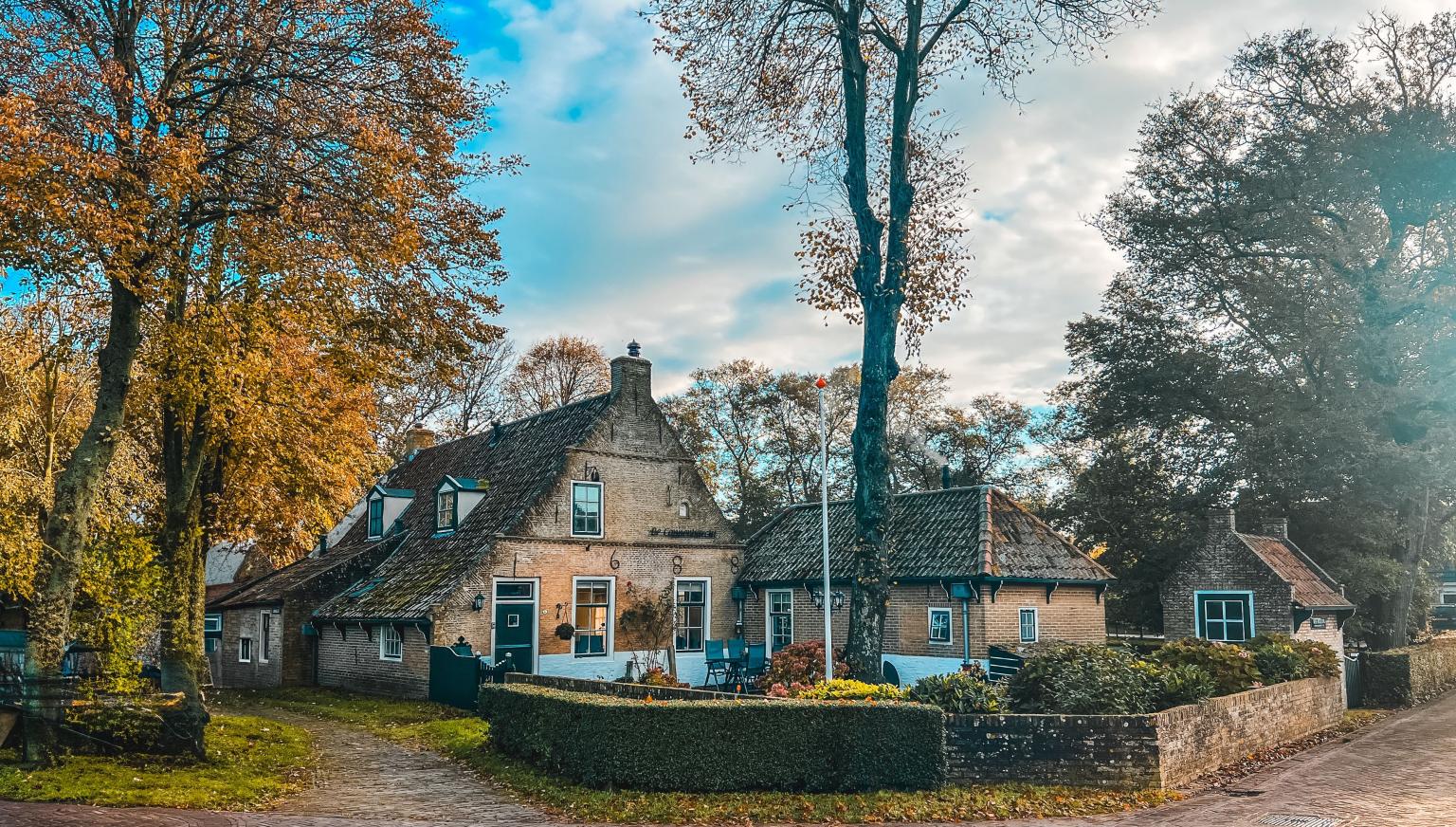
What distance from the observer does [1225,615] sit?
2705 centimetres

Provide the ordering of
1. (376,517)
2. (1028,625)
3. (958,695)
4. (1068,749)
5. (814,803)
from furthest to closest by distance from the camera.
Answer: (376,517) < (1028,625) < (958,695) < (1068,749) < (814,803)

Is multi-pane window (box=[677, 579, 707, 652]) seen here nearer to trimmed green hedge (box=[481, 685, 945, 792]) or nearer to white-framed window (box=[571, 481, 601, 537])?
white-framed window (box=[571, 481, 601, 537])

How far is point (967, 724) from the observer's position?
1232 centimetres

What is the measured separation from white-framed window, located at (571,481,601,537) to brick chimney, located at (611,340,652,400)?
2.63m

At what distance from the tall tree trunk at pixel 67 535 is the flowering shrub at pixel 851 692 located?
9.31 meters

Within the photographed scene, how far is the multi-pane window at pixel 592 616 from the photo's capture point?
25.0 metres

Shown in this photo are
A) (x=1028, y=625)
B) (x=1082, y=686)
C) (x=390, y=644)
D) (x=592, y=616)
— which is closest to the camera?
(x=1082, y=686)

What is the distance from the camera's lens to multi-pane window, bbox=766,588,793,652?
87.8 ft

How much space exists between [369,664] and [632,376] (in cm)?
965

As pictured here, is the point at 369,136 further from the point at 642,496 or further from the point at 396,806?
the point at 642,496

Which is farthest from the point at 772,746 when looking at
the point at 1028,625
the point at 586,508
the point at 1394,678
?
the point at 1394,678

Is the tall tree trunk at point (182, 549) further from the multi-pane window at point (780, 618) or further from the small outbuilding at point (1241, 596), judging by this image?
the small outbuilding at point (1241, 596)

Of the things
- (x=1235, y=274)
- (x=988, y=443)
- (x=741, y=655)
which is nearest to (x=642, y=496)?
(x=741, y=655)

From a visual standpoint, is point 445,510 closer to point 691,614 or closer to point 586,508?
point 586,508
